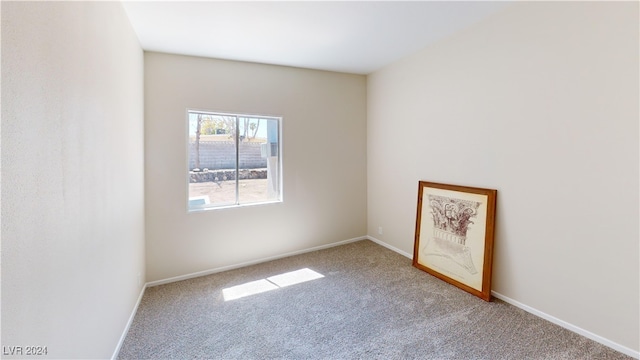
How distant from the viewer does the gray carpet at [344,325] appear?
6.74ft

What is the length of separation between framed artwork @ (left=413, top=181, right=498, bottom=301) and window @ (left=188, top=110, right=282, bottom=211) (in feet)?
6.76

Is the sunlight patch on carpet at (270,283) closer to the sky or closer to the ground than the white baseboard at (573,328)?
closer to the ground

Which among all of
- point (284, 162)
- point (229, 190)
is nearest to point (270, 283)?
point (229, 190)

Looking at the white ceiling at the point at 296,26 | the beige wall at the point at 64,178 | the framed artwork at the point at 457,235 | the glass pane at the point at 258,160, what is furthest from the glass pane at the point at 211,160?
the framed artwork at the point at 457,235

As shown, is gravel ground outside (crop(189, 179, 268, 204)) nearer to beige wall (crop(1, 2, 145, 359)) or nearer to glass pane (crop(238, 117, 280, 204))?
glass pane (crop(238, 117, 280, 204))

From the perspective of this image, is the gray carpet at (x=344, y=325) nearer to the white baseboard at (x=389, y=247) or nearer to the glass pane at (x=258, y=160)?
the white baseboard at (x=389, y=247)

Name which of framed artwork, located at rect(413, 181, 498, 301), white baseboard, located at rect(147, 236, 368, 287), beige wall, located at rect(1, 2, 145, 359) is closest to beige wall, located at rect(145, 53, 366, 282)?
white baseboard, located at rect(147, 236, 368, 287)

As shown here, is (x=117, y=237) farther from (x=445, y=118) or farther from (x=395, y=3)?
(x=445, y=118)

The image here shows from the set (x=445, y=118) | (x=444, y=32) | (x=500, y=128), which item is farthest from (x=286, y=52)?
(x=500, y=128)

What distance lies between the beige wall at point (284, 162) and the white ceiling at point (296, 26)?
0.99 ft

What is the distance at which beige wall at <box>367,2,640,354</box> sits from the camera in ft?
6.40

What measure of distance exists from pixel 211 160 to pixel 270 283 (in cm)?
174

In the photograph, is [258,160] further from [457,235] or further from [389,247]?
[457,235]

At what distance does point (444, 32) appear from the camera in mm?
3018
